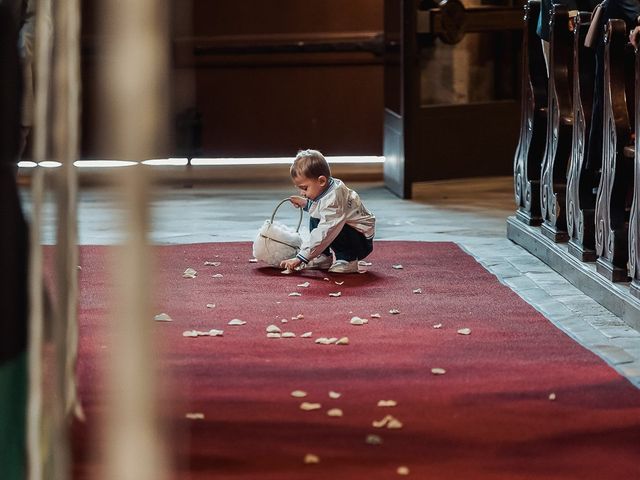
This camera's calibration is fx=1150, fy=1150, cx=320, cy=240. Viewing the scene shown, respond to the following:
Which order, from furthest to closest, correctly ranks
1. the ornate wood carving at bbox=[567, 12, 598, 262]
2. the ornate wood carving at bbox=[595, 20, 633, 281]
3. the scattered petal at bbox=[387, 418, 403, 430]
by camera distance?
the ornate wood carving at bbox=[567, 12, 598, 262] < the ornate wood carving at bbox=[595, 20, 633, 281] < the scattered petal at bbox=[387, 418, 403, 430]

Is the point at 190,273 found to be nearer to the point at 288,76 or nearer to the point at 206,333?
the point at 206,333

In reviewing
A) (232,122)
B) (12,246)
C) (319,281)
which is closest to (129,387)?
(12,246)

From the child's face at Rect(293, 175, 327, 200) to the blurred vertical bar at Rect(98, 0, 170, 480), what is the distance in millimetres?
4089

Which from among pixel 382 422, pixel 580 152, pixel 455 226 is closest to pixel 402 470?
pixel 382 422

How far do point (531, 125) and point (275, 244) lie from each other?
4.93 ft

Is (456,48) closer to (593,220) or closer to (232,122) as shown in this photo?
(232,122)

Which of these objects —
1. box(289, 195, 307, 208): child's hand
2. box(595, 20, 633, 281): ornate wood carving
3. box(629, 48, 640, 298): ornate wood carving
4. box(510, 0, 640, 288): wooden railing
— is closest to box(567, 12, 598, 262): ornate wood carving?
box(510, 0, 640, 288): wooden railing

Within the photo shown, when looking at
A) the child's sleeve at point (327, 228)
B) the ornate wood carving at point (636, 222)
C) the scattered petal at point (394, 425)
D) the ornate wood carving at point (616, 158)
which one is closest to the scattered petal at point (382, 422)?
the scattered petal at point (394, 425)

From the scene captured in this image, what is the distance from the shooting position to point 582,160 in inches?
185

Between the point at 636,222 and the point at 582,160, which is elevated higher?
the point at 582,160

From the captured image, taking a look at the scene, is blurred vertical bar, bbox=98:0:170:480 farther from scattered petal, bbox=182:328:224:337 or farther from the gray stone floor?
scattered petal, bbox=182:328:224:337

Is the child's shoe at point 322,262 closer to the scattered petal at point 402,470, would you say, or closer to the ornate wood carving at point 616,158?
the ornate wood carving at point 616,158

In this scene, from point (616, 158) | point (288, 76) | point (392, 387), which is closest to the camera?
point (392, 387)

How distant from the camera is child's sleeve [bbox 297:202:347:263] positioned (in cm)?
474
